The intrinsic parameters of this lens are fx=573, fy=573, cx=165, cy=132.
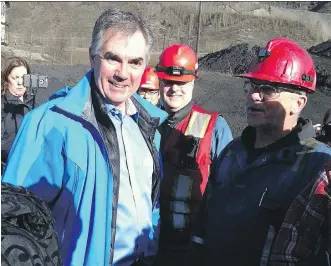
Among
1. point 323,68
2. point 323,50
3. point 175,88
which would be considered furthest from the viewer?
point 323,50

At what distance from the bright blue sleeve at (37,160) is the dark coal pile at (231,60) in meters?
21.1

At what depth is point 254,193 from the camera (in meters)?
2.68

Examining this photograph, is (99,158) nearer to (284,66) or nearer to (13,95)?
(284,66)

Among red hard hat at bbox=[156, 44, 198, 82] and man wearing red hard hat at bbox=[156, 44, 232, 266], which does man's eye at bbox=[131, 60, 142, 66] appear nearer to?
man wearing red hard hat at bbox=[156, 44, 232, 266]

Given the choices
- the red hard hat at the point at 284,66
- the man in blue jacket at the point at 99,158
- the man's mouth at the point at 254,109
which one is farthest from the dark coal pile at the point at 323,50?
the man in blue jacket at the point at 99,158

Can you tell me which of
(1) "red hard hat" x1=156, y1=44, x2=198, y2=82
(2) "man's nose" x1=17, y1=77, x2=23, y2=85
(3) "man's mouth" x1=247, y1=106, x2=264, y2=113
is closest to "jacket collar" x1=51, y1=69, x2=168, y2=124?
(3) "man's mouth" x1=247, y1=106, x2=264, y2=113

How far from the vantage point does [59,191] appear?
2383mm

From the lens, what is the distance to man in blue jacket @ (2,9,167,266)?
2.36 m

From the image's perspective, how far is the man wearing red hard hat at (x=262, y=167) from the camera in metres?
2.62

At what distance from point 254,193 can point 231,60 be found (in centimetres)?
2235

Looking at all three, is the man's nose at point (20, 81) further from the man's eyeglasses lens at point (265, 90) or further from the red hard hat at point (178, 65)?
the man's eyeglasses lens at point (265, 90)

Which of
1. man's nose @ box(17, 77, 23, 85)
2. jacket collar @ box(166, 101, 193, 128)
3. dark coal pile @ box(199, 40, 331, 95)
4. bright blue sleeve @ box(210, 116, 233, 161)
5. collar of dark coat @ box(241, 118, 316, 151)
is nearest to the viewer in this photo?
collar of dark coat @ box(241, 118, 316, 151)

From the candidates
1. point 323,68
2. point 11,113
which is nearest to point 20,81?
point 11,113

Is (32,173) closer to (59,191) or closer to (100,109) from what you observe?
(59,191)
